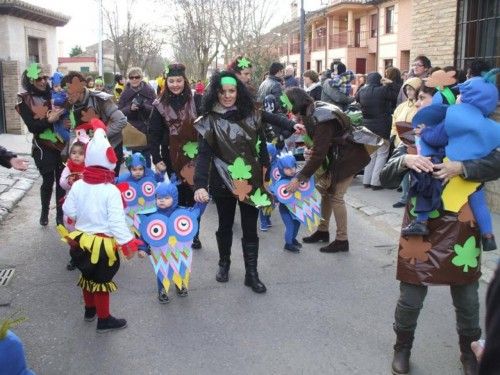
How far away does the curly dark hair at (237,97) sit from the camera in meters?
4.36

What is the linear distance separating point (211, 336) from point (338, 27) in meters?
39.5

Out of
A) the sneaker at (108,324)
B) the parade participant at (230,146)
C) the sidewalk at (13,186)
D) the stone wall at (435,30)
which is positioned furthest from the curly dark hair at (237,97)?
the stone wall at (435,30)

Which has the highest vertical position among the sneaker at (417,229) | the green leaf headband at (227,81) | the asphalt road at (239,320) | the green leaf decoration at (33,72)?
the green leaf decoration at (33,72)

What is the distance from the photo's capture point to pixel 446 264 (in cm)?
306

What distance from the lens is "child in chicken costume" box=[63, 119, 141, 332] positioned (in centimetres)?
366

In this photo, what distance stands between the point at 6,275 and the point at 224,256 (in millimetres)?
2067

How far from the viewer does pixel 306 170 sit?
5004mm

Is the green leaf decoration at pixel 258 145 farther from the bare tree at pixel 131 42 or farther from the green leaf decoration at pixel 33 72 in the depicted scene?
the bare tree at pixel 131 42

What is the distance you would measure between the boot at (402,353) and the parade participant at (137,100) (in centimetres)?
502

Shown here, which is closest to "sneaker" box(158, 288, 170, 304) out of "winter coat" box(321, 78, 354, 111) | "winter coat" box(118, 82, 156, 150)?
"winter coat" box(118, 82, 156, 150)

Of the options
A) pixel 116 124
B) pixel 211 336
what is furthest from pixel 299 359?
pixel 116 124

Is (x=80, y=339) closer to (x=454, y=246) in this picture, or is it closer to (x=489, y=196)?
(x=454, y=246)

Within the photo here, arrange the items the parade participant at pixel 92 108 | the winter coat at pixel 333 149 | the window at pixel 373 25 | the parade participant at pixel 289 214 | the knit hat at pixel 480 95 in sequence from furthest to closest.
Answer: the window at pixel 373 25 < the parade participant at pixel 289 214 < the parade participant at pixel 92 108 < the winter coat at pixel 333 149 < the knit hat at pixel 480 95

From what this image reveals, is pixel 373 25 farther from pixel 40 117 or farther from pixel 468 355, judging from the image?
pixel 468 355
